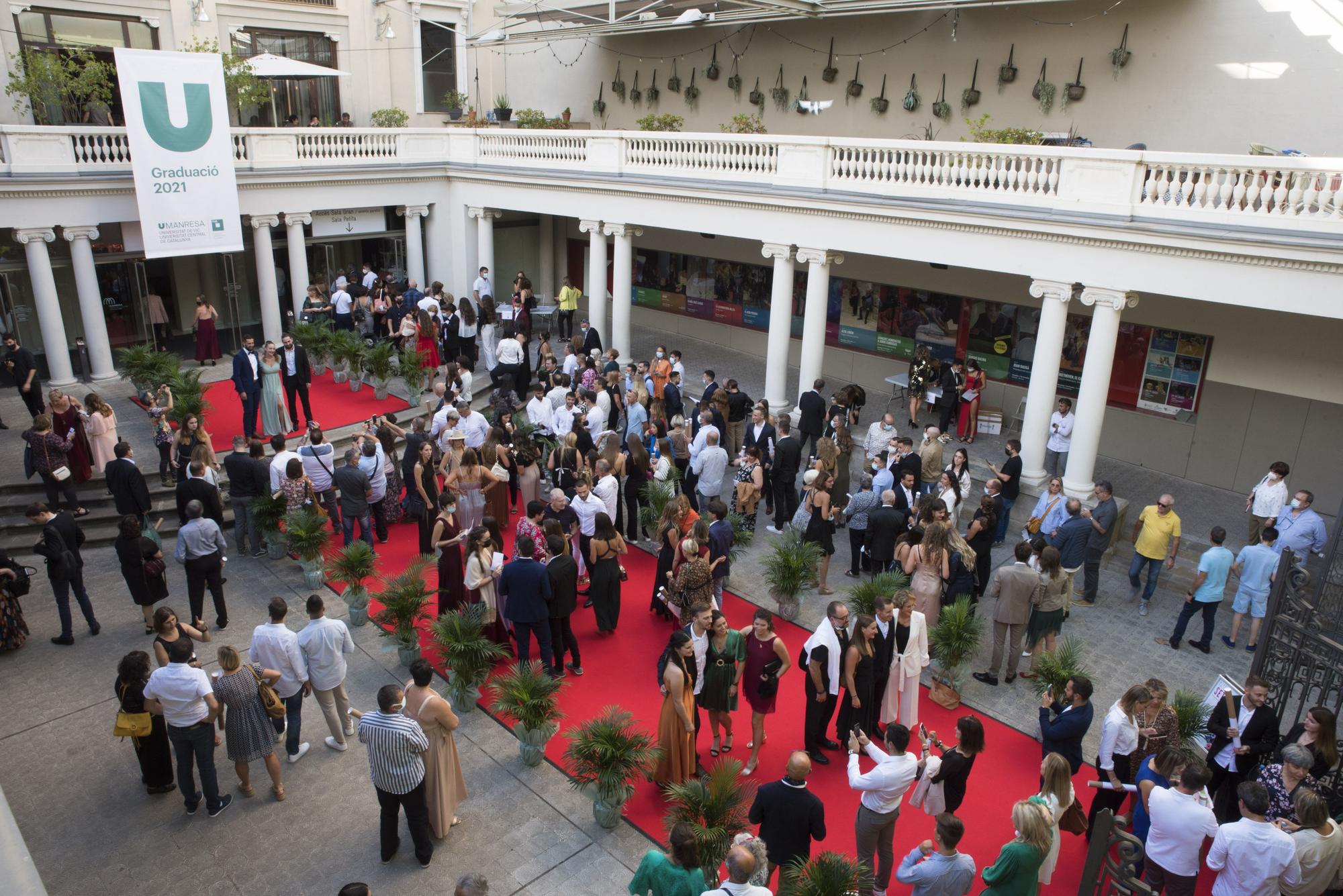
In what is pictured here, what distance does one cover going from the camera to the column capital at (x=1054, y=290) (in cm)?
1296

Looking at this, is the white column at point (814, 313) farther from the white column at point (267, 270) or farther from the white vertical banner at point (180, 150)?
the white column at point (267, 270)

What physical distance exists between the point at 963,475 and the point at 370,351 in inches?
424

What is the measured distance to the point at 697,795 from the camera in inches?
267

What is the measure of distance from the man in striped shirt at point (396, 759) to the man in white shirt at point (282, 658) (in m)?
1.39

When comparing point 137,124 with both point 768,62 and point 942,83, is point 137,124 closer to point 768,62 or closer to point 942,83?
point 768,62

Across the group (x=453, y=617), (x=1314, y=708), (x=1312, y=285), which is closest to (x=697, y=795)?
(x=453, y=617)

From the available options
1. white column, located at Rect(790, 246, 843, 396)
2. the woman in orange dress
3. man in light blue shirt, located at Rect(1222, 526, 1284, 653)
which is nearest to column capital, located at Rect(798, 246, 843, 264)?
white column, located at Rect(790, 246, 843, 396)

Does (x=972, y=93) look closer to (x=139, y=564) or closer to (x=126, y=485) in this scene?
(x=126, y=485)

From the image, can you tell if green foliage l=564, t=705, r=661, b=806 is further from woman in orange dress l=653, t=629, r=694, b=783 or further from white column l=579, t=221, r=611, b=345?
white column l=579, t=221, r=611, b=345

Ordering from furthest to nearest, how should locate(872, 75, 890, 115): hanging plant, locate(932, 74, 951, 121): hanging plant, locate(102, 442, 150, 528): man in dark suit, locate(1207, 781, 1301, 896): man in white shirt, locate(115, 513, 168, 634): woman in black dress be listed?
locate(872, 75, 890, 115): hanging plant
locate(932, 74, 951, 121): hanging plant
locate(102, 442, 150, 528): man in dark suit
locate(115, 513, 168, 634): woman in black dress
locate(1207, 781, 1301, 896): man in white shirt

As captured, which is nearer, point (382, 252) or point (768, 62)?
point (768, 62)

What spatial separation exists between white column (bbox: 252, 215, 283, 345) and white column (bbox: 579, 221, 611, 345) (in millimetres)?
6663

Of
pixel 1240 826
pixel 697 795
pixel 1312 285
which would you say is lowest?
pixel 697 795

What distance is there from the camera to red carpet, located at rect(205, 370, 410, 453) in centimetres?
1578
